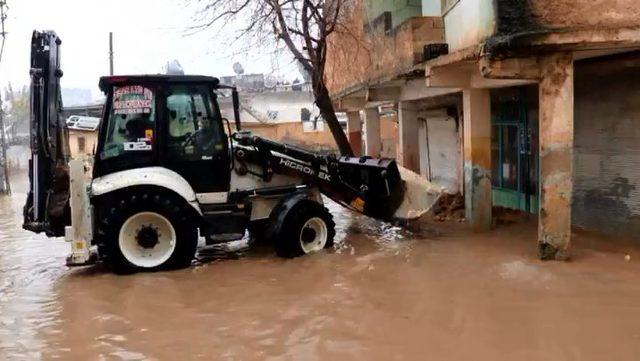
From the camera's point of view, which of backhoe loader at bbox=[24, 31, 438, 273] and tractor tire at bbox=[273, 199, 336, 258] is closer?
backhoe loader at bbox=[24, 31, 438, 273]

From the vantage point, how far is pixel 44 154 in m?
8.52

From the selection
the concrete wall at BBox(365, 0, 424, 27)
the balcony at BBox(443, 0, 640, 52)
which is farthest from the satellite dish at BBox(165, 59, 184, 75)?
the concrete wall at BBox(365, 0, 424, 27)

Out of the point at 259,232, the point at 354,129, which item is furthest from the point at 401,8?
the point at 259,232

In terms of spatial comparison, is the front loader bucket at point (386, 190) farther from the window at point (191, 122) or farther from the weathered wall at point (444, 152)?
the weathered wall at point (444, 152)

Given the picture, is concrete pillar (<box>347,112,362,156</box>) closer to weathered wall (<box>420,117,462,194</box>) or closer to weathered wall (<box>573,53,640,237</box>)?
weathered wall (<box>420,117,462,194</box>)

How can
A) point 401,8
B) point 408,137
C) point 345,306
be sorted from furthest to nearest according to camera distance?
point 401,8
point 408,137
point 345,306

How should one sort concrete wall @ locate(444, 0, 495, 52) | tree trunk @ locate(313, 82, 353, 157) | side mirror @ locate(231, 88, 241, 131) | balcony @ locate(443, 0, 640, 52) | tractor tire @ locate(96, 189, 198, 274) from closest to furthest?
balcony @ locate(443, 0, 640, 52), concrete wall @ locate(444, 0, 495, 52), tractor tire @ locate(96, 189, 198, 274), side mirror @ locate(231, 88, 241, 131), tree trunk @ locate(313, 82, 353, 157)

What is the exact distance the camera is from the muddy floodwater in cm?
554

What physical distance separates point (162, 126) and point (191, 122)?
403 mm

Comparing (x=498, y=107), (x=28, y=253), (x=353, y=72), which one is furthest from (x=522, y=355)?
(x=353, y=72)

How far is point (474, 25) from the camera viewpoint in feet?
29.0

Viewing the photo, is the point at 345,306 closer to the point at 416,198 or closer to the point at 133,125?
the point at 416,198

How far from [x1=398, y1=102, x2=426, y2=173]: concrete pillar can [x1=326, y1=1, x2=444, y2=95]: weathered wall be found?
4.36 feet

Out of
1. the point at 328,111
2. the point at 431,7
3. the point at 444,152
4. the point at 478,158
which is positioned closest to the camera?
the point at 478,158
